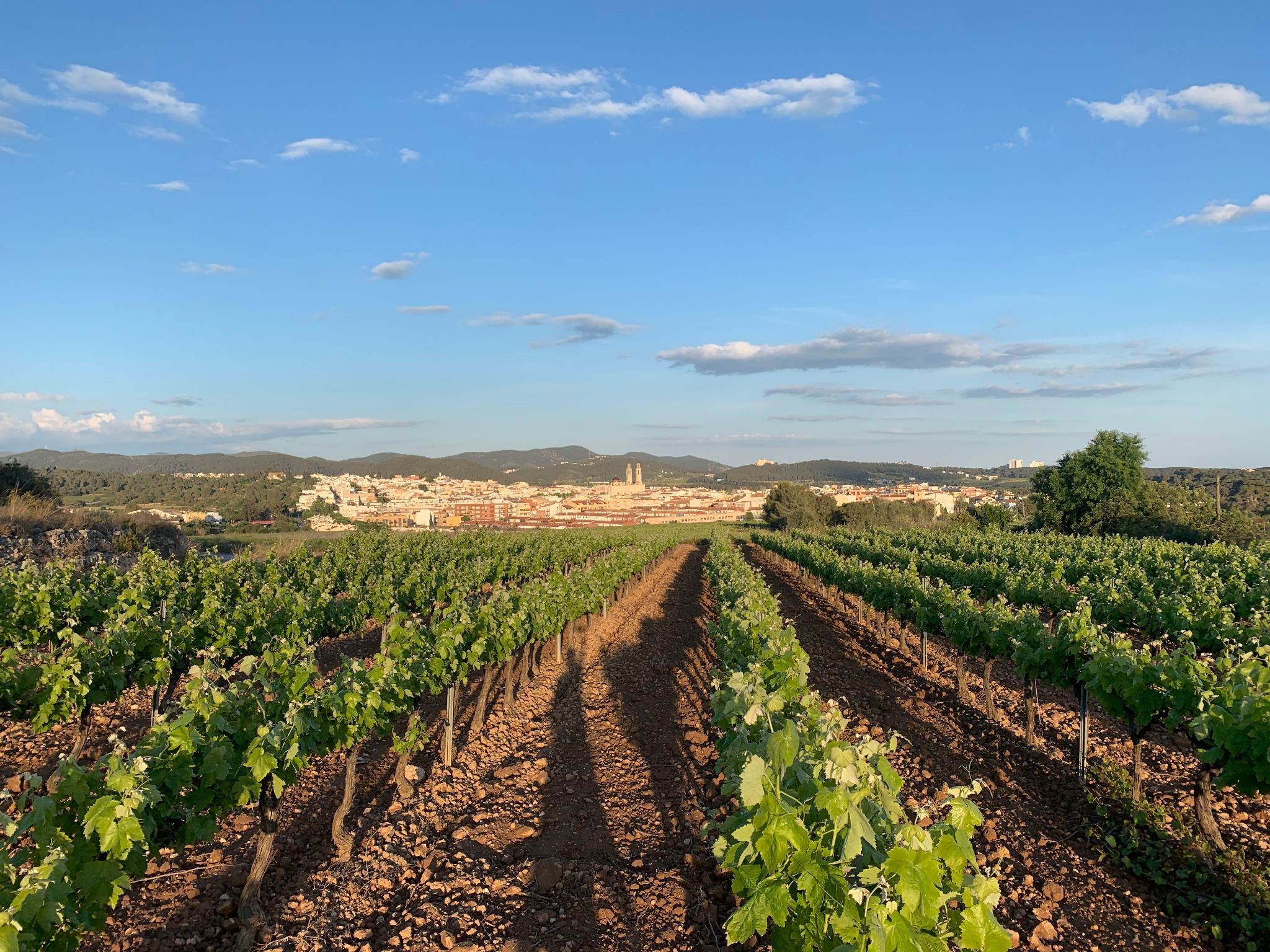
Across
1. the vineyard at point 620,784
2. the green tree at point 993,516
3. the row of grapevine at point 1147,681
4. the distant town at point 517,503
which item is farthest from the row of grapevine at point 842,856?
the green tree at point 993,516

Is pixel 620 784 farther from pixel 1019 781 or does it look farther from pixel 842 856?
pixel 842 856

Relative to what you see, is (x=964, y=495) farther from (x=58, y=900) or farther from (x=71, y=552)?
(x=58, y=900)

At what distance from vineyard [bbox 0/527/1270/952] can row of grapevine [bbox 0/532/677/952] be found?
3 cm

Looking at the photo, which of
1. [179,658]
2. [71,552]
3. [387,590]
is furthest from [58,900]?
[71,552]

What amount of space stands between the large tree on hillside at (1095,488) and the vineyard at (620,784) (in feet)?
120

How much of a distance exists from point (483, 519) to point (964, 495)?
248ft

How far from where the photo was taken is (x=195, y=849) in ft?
21.1

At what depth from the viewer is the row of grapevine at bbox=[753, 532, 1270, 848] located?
5496 millimetres

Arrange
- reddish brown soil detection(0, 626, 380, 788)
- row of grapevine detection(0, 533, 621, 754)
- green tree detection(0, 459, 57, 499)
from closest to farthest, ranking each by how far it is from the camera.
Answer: row of grapevine detection(0, 533, 621, 754)
reddish brown soil detection(0, 626, 380, 788)
green tree detection(0, 459, 57, 499)

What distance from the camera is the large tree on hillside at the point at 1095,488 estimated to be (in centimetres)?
4494

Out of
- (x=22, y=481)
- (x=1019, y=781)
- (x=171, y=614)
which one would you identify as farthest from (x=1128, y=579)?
(x=22, y=481)

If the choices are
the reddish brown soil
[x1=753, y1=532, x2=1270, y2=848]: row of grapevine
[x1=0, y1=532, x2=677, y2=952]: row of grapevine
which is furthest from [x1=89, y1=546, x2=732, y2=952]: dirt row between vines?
[x1=753, y1=532, x2=1270, y2=848]: row of grapevine

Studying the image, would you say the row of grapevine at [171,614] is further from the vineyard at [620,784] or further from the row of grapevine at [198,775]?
the row of grapevine at [198,775]

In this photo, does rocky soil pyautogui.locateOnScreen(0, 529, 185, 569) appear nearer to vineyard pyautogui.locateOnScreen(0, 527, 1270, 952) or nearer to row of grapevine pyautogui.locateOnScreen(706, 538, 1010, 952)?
vineyard pyautogui.locateOnScreen(0, 527, 1270, 952)
